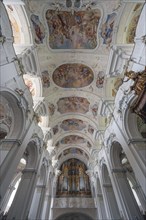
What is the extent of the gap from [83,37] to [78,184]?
57.4 ft

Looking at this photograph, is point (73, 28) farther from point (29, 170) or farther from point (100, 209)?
point (100, 209)

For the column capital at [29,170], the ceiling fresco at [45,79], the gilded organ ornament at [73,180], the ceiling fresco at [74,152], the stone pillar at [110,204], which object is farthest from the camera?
the ceiling fresco at [74,152]

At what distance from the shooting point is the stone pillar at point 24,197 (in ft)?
22.4

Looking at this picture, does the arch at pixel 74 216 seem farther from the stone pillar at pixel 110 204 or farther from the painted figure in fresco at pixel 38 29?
the painted figure in fresco at pixel 38 29

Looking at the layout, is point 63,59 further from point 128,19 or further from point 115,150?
point 115,150

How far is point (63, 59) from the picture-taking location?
10375mm

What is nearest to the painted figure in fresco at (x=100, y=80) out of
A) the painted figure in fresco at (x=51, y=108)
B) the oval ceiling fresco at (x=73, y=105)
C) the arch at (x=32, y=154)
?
the oval ceiling fresco at (x=73, y=105)

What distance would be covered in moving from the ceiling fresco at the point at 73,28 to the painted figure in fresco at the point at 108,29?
0.53m

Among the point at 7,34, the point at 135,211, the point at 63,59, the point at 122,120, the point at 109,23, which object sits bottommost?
the point at 135,211

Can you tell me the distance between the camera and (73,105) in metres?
13.9

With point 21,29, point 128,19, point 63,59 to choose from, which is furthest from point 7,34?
point 128,19

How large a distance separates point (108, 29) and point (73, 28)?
232cm

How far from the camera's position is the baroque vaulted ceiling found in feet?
25.5

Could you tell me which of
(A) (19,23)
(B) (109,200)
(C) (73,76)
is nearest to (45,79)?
(C) (73,76)
